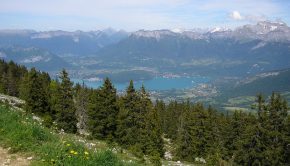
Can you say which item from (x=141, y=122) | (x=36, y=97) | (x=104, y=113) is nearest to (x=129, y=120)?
(x=141, y=122)

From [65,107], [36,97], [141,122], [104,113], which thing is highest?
[36,97]

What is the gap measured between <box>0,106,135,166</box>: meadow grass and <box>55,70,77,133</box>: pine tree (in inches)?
1579

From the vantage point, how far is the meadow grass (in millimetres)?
12625

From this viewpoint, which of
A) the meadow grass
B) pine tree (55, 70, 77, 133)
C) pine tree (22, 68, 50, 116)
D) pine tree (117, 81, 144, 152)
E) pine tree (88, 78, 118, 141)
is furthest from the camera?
pine tree (22, 68, 50, 116)

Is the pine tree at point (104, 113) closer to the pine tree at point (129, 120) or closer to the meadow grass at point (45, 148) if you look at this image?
the pine tree at point (129, 120)

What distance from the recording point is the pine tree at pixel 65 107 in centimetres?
5688

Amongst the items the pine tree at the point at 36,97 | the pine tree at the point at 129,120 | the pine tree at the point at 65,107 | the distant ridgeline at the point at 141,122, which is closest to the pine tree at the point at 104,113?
the distant ridgeline at the point at 141,122

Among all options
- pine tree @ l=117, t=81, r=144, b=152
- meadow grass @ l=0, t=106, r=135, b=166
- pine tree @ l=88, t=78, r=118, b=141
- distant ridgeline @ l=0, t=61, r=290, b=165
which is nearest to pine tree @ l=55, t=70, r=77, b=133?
distant ridgeline @ l=0, t=61, r=290, b=165

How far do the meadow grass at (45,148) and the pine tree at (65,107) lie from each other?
40.1 metres

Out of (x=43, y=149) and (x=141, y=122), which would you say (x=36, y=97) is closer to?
(x=141, y=122)

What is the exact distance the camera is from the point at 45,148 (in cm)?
1341

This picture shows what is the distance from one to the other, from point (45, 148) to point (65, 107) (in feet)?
152

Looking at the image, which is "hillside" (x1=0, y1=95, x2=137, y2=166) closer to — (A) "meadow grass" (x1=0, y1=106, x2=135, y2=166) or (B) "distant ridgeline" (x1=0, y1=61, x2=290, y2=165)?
(A) "meadow grass" (x1=0, y1=106, x2=135, y2=166)

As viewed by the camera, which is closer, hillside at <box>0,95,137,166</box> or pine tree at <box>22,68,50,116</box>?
hillside at <box>0,95,137,166</box>
